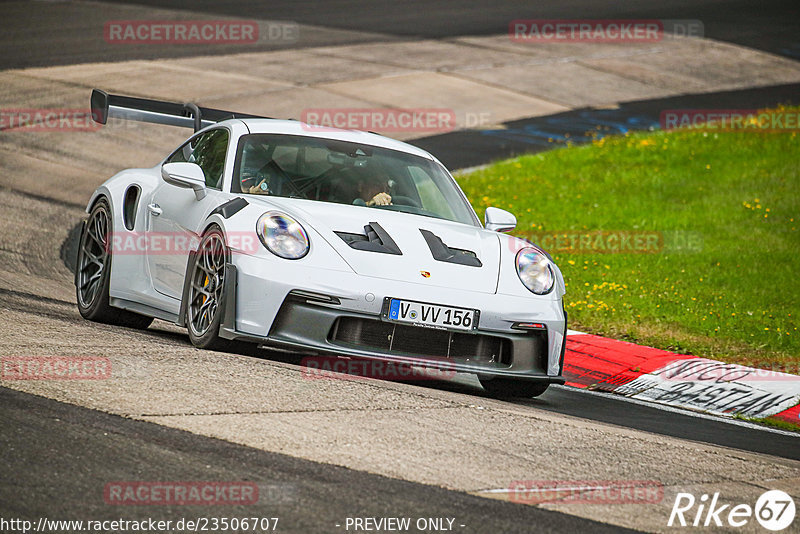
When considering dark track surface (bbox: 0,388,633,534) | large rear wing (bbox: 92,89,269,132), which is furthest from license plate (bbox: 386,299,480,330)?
large rear wing (bbox: 92,89,269,132)

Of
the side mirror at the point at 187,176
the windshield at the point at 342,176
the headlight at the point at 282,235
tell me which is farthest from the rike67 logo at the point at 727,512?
the side mirror at the point at 187,176

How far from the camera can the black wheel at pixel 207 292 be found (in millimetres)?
6379

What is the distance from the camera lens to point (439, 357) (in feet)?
20.7

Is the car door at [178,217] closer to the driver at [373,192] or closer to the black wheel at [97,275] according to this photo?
the black wheel at [97,275]

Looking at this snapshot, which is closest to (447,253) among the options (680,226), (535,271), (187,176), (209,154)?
(535,271)

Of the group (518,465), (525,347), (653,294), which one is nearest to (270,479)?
(518,465)

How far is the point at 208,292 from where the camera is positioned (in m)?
6.52

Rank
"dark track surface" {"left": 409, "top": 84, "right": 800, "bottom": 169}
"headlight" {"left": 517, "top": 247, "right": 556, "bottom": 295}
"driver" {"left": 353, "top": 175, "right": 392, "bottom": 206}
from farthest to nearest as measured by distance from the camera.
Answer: "dark track surface" {"left": 409, "top": 84, "right": 800, "bottom": 169} < "driver" {"left": 353, "top": 175, "right": 392, "bottom": 206} < "headlight" {"left": 517, "top": 247, "right": 556, "bottom": 295}

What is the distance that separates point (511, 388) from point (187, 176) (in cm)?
238

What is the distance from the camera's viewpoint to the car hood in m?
6.36

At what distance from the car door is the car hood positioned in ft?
1.65

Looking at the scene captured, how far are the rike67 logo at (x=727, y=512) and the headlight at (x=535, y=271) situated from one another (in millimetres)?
2235

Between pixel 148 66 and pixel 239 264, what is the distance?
16.9 metres

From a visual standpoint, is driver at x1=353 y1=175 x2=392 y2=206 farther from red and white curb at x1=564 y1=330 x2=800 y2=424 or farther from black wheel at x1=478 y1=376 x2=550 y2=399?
red and white curb at x1=564 y1=330 x2=800 y2=424
